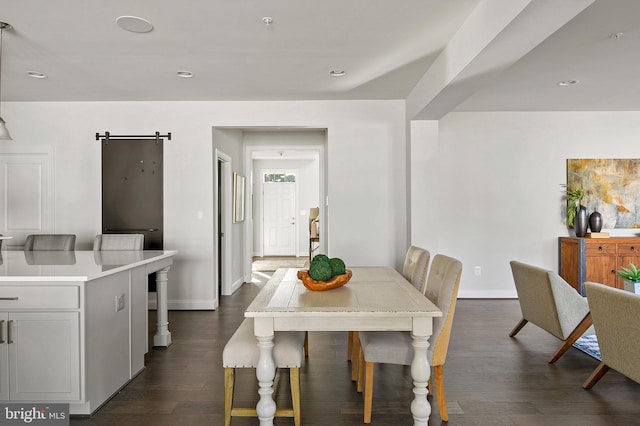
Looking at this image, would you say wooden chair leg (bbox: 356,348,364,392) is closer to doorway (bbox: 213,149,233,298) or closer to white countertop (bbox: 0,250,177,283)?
white countertop (bbox: 0,250,177,283)

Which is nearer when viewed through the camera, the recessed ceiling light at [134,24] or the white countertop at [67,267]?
the white countertop at [67,267]

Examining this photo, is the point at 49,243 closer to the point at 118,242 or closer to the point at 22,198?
the point at 118,242

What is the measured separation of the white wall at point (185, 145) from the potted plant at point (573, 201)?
2.28 meters

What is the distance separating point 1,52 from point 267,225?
7001 mm

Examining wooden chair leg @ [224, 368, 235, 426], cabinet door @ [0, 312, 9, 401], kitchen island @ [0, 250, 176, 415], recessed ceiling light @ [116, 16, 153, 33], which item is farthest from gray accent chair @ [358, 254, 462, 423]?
recessed ceiling light @ [116, 16, 153, 33]

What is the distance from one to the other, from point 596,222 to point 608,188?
1.98 ft

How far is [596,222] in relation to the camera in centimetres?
501

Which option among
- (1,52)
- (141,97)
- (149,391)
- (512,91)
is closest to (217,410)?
(149,391)

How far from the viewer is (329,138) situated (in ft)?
15.9

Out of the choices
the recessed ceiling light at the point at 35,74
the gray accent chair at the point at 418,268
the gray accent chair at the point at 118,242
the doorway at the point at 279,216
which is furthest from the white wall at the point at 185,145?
the doorway at the point at 279,216

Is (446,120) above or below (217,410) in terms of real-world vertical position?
above

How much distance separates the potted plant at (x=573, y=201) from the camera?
5.12 metres

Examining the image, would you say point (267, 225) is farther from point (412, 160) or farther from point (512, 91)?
point (512, 91)

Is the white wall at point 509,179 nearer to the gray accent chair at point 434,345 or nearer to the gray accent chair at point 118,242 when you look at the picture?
the gray accent chair at point 434,345
